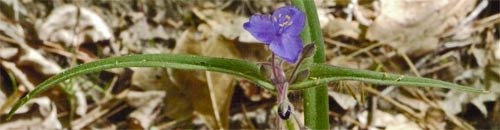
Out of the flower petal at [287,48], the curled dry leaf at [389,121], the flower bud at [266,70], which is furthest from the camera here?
the curled dry leaf at [389,121]

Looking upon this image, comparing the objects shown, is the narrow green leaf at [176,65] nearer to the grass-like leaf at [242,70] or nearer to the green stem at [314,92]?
the grass-like leaf at [242,70]

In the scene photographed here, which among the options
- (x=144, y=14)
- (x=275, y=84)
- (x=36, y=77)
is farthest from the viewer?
(x=144, y=14)

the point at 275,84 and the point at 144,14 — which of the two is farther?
the point at 144,14

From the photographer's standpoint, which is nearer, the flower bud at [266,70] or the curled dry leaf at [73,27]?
the flower bud at [266,70]

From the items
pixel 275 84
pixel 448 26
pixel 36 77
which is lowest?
pixel 275 84

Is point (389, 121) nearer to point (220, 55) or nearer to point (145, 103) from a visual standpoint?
point (220, 55)

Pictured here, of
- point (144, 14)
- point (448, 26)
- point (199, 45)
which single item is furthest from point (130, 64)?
point (448, 26)

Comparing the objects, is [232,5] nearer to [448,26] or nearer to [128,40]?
[128,40]

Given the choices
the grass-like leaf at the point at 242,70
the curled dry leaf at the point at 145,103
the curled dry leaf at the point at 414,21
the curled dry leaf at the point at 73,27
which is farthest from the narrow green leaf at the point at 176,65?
the curled dry leaf at the point at 414,21
